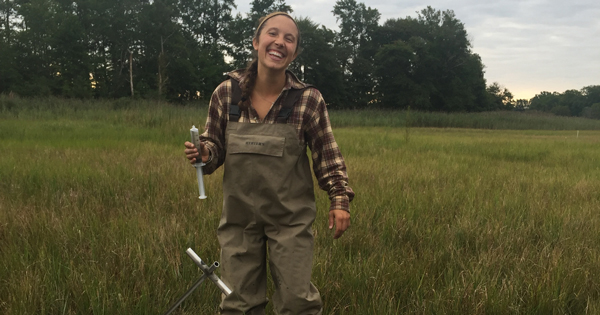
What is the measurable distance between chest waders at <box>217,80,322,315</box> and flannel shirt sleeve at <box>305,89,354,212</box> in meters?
0.12

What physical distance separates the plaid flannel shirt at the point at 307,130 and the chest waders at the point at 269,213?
54 mm

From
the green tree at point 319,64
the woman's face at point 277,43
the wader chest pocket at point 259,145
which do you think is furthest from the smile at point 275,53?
the green tree at point 319,64

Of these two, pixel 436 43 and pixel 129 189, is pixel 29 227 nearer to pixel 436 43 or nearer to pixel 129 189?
pixel 129 189

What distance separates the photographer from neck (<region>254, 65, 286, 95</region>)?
2012 millimetres

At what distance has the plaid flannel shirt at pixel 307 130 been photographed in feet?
6.48

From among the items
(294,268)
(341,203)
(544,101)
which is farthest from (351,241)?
(544,101)

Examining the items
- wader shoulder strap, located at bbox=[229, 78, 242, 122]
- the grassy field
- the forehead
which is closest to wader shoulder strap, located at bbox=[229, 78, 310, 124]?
wader shoulder strap, located at bbox=[229, 78, 242, 122]

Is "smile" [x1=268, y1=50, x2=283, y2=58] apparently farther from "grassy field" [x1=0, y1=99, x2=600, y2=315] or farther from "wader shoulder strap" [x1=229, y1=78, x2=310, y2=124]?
"grassy field" [x1=0, y1=99, x2=600, y2=315]

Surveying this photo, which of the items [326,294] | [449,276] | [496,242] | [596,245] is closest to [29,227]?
[326,294]

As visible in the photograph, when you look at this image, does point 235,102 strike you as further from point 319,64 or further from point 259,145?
point 319,64

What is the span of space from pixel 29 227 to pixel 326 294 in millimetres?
2343

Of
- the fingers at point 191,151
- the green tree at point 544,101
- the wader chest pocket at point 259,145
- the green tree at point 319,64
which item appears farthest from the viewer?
the green tree at point 544,101

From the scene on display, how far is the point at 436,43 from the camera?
58375 mm

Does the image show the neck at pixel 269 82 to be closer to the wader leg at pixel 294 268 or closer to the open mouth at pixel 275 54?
the open mouth at pixel 275 54
